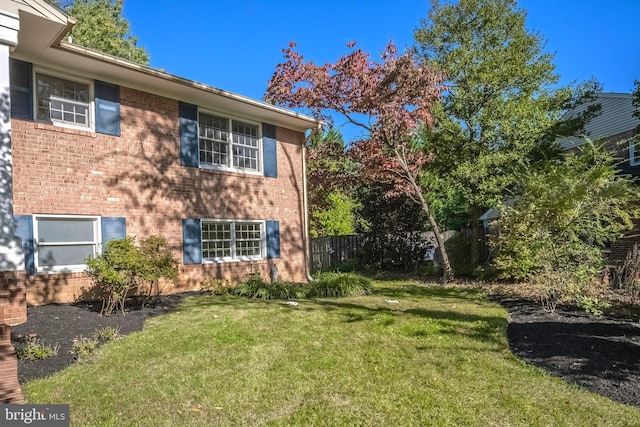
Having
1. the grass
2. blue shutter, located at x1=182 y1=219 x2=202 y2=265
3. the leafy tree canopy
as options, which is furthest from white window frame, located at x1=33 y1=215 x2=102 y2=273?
the leafy tree canopy

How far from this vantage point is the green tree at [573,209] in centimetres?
743

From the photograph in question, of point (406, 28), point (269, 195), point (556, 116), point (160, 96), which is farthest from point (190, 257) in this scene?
point (556, 116)

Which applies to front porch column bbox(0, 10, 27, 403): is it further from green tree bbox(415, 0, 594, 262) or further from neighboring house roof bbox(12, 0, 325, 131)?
green tree bbox(415, 0, 594, 262)

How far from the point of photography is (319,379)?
461 centimetres

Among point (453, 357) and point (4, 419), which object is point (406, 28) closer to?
point (453, 357)

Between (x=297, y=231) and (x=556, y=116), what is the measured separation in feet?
33.9

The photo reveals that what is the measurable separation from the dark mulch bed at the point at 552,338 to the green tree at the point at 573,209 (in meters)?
1.27

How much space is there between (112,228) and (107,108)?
8.76ft

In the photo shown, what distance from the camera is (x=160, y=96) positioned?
10.4m

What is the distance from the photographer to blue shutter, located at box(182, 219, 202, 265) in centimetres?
1077

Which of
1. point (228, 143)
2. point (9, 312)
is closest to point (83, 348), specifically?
point (9, 312)

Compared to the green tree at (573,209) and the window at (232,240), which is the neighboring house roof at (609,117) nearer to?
the green tree at (573,209)

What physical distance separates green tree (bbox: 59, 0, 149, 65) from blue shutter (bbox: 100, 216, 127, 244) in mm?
15302

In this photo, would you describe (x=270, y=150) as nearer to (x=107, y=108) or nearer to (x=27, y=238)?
(x=107, y=108)
